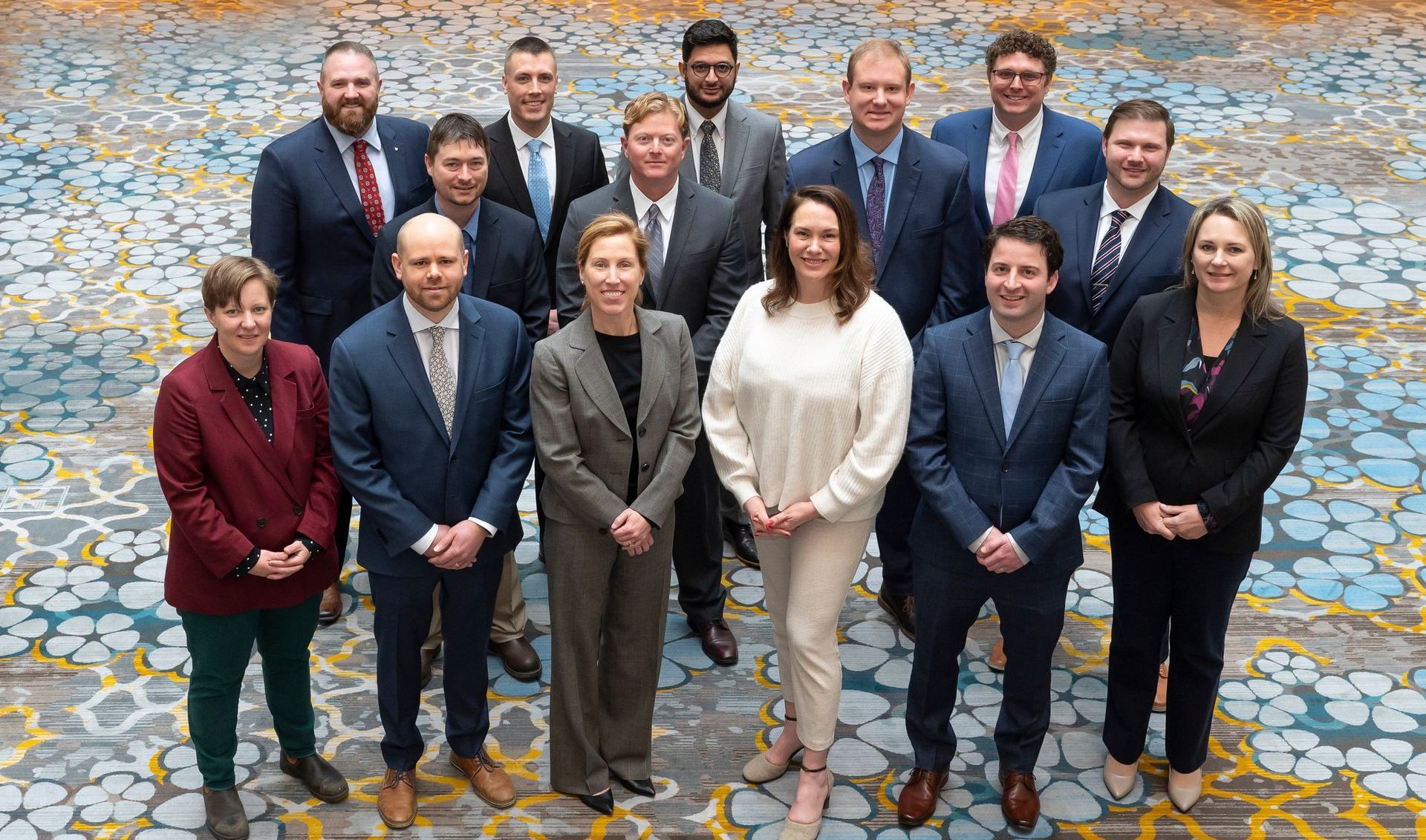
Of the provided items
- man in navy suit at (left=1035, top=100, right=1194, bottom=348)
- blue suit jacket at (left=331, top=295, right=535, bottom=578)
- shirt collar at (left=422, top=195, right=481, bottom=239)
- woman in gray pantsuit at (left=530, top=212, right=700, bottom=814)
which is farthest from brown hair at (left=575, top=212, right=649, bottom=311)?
man in navy suit at (left=1035, top=100, right=1194, bottom=348)

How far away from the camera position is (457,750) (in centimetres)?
393

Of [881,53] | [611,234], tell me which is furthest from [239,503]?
[881,53]

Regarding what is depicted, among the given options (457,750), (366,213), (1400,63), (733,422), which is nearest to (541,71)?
(366,213)

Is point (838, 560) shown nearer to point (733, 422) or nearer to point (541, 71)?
point (733, 422)

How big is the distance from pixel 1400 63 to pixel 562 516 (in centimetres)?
882

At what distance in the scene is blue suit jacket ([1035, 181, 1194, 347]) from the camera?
399 centimetres

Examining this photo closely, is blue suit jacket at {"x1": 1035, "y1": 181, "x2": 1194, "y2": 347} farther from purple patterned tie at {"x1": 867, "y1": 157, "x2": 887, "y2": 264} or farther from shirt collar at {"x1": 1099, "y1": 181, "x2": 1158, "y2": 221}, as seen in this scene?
purple patterned tie at {"x1": 867, "y1": 157, "x2": 887, "y2": 264}

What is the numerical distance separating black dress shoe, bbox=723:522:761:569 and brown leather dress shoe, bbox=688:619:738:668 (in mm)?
430

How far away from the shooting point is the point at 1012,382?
3648 mm

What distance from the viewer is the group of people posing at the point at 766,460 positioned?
3.55m

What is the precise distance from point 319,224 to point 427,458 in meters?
1.14

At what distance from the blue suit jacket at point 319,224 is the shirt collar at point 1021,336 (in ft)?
6.41

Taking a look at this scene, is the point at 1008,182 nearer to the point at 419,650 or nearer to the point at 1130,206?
the point at 1130,206

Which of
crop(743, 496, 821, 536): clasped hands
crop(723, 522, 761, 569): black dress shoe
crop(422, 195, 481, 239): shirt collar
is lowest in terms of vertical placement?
crop(723, 522, 761, 569): black dress shoe
